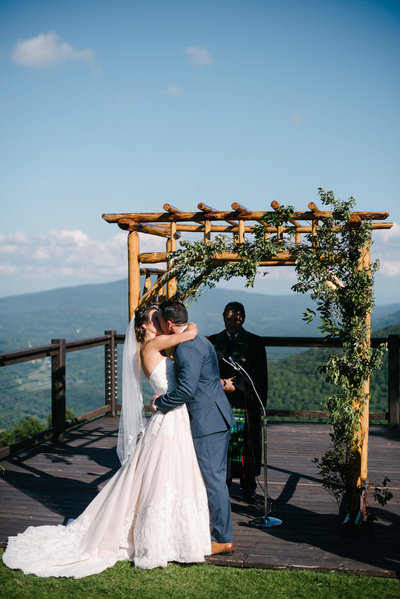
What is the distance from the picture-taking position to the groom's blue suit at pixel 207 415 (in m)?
4.21

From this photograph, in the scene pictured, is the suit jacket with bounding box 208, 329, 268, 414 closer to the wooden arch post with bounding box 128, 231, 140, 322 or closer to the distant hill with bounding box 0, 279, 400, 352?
the wooden arch post with bounding box 128, 231, 140, 322

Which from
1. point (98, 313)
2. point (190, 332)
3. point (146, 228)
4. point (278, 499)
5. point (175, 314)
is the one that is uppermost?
point (146, 228)

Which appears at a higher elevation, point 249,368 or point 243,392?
point 249,368

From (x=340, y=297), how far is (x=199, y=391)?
1.32 meters

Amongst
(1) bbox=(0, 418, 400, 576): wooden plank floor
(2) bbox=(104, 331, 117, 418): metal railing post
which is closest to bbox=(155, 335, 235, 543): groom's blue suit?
(1) bbox=(0, 418, 400, 576): wooden plank floor

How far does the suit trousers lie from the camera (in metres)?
4.25

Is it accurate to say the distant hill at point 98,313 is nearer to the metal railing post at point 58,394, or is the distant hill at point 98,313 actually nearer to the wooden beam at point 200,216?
the metal railing post at point 58,394

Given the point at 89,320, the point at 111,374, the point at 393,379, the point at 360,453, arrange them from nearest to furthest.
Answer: the point at 360,453 → the point at 393,379 → the point at 111,374 → the point at 89,320

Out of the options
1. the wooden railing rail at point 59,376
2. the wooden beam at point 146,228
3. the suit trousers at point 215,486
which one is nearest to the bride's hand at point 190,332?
the suit trousers at point 215,486

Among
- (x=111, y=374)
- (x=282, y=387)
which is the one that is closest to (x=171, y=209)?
(x=111, y=374)

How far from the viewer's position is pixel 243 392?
18.3ft

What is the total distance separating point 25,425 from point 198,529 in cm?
1675

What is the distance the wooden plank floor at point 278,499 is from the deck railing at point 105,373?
17 cm

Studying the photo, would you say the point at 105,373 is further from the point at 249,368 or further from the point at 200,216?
the point at 200,216
